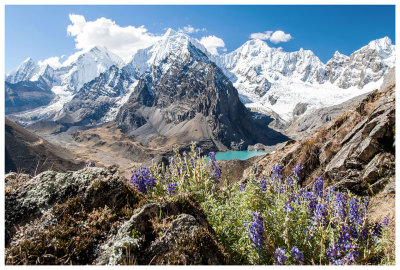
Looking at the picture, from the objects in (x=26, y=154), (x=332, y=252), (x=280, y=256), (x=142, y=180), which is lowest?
(x=332, y=252)

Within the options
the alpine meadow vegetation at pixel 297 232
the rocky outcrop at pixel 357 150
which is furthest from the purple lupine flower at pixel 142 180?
the rocky outcrop at pixel 357 150

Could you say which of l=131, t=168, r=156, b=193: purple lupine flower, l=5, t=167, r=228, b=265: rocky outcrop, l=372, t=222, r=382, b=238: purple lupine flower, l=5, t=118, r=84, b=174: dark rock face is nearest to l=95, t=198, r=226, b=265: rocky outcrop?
l=5, t=167, r=228, b=265: rocky outcrop

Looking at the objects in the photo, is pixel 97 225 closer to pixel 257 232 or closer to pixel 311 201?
pixel 257 232

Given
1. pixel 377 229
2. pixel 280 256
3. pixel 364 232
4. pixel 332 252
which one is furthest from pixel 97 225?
pixel 377 229

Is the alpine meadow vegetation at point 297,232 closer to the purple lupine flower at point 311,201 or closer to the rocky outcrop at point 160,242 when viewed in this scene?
the purple lupine flower at point 311,201

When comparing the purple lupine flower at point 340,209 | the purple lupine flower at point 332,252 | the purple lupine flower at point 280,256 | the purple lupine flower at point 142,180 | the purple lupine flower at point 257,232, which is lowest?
the purple lupine flower at point 332,252
